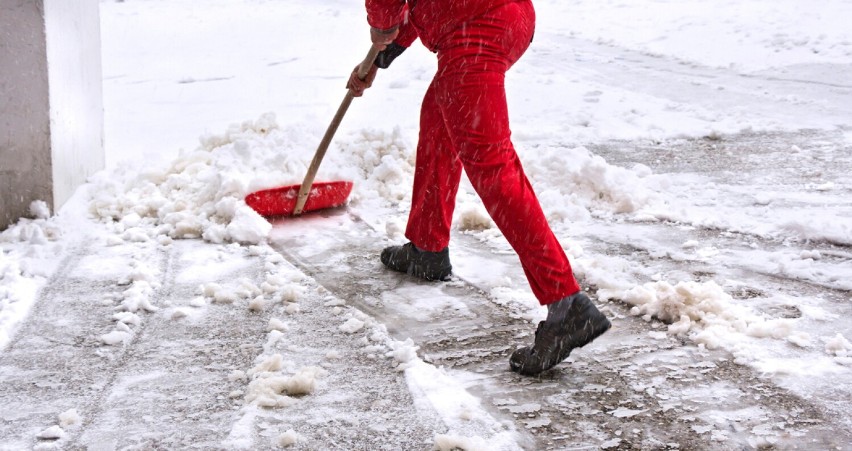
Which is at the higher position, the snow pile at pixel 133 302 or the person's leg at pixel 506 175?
the person's leg at pixel 506 175

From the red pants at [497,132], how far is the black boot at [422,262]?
80cm

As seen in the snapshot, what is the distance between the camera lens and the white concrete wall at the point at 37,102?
3.83 meters

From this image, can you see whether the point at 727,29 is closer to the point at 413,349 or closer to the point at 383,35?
the point at 383,35

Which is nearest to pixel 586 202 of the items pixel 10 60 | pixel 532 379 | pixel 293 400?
pixel 532 379

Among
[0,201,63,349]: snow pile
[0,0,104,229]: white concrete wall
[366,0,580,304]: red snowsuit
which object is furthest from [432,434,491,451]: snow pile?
[0,0,104,229]: white concrete wall

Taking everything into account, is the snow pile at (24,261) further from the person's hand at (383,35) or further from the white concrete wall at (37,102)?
the person's hand at (383,35)

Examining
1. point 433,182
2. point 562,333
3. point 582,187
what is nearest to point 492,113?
point 562,333

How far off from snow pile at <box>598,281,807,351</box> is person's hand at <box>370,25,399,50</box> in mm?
1303

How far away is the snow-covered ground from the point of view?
2.37 meters

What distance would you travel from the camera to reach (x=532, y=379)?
263 centimetres

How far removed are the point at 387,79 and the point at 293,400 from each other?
20.1 ft

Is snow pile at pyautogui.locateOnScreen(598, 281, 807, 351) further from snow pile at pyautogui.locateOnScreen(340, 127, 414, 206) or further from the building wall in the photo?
the building wall

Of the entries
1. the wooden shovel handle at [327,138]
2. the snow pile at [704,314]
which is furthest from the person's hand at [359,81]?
the snow pile at [704,314]

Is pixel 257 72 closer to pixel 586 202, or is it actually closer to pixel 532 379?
pixel 586 202
